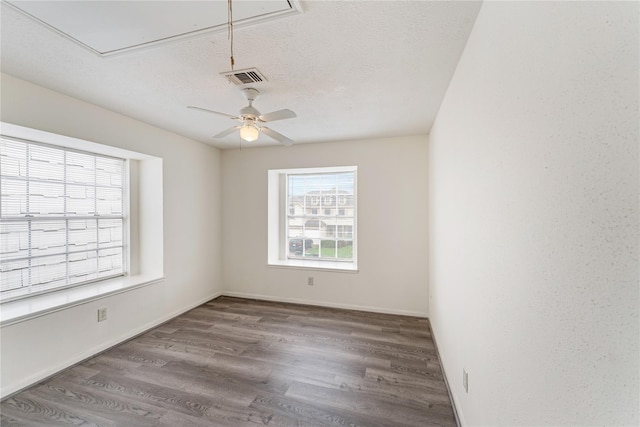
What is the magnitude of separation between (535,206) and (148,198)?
3.89 m

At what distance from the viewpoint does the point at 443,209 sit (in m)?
2.33

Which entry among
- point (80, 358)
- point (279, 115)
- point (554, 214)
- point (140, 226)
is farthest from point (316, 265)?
point (554, 214)

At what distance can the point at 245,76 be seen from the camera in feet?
6.36

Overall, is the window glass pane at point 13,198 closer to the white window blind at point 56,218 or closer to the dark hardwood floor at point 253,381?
the white window blind at point 56,218

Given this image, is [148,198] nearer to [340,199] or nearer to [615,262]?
[340,199]

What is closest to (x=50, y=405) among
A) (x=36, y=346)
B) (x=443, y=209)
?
(x=36, y=346)

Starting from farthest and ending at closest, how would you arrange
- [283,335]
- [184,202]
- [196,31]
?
[184,202], [283,335], [196,31]

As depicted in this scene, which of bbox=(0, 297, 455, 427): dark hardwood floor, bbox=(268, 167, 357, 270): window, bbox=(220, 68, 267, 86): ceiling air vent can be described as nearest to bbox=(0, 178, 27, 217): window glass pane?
bbox=(0, 297, 455, 427): dark hardwood floor

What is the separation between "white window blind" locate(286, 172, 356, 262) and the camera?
4129mm

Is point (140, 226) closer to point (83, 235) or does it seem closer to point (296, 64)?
point (83, 235)

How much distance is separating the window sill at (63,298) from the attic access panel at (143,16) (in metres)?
2.18

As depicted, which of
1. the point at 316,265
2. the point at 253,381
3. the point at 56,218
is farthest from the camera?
the point at 316,265

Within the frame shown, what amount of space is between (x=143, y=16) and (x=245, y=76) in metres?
0.69

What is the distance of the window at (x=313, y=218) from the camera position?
412 centimetres
